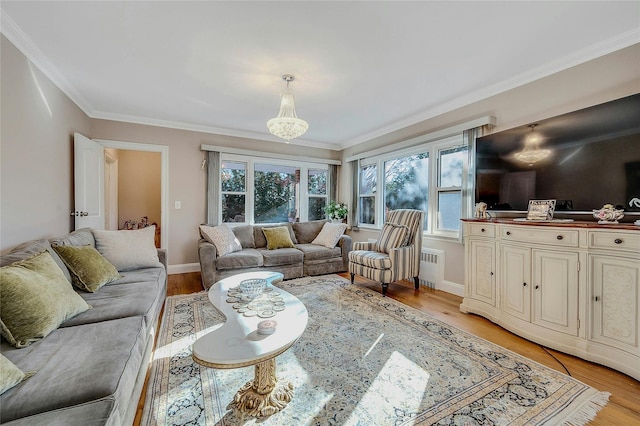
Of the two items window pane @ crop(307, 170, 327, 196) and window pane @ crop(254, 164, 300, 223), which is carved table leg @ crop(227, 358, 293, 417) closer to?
window pane @ crop(254, 164, 300, 223)

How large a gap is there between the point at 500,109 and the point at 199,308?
408 cm

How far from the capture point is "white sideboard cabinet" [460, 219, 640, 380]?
1.82 metres

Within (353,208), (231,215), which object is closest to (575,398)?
(353,208)

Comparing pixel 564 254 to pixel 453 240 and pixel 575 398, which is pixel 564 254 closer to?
pixel 575 398

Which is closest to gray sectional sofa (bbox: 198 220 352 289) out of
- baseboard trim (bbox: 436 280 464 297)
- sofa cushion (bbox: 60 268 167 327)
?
sofa cushion (bbox: 60 268 167 327)

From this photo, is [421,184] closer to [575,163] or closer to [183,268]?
[575,163]

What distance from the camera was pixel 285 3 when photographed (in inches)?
71.2

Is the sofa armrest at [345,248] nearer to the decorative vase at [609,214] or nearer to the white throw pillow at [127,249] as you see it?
the white throw pillow at [127,249]

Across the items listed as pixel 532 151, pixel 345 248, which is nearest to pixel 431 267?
pixel 345 248

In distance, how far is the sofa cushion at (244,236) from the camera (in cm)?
430

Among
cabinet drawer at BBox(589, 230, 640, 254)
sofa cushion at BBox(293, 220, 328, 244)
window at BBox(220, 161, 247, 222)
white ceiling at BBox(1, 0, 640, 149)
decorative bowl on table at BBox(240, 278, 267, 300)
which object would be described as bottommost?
decorative bowl on table at BBox(240, 278, 267, 300)

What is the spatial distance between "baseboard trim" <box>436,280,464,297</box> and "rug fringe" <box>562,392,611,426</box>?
5.89ft

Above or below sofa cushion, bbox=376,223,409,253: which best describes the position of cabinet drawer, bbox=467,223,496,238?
above

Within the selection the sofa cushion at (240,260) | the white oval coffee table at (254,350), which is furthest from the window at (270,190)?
the white oval coffee table at (254,350)
